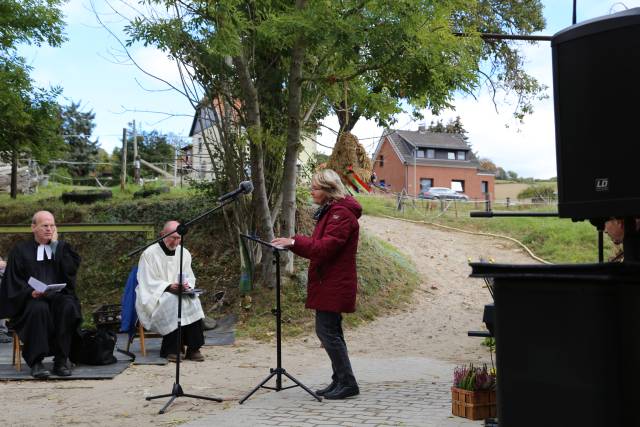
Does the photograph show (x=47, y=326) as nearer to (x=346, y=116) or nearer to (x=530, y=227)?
(x=346, y=116)

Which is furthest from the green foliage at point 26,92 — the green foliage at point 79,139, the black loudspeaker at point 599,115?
the green foliage at point 79,139

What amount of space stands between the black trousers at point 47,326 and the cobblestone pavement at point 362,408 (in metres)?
2.66

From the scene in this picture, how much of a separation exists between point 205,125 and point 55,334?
6.48 metres

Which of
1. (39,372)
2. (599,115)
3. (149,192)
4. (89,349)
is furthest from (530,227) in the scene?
(599,115)

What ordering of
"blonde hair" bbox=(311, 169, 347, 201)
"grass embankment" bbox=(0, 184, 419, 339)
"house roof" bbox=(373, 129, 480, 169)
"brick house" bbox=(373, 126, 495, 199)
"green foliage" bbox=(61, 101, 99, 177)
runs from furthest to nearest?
"house roof" bbox=(373, 129, 480, 169) < "brick house" bbox=(373, 126, 495, 199) < "green foliage" bbox=(61, 101, 99, 177) < "grass embankment" bbox=(0, 184, 419, 339) < "blonde hair" bbox=(311, 169, 347, 201)

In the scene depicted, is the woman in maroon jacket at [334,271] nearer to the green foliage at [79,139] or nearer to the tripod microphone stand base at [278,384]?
the tripod microphone stand base at [278,384]

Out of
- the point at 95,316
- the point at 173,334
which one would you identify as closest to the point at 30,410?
the point at 173,334

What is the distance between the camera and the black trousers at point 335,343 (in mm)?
6332

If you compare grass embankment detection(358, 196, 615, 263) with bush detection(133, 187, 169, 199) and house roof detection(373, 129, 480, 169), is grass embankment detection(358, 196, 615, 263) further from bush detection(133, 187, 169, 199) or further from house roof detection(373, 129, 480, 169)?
house roof detection(373, 129, 480, 169)

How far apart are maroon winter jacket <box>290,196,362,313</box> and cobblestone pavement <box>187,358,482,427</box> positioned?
85cm

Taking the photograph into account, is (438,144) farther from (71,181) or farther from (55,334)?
(55,334)

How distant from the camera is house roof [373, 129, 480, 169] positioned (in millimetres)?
59938

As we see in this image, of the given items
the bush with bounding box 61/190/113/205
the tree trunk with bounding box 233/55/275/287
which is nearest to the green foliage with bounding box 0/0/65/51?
the bush with bounding box 61/190/113/205

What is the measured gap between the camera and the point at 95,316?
986cm
